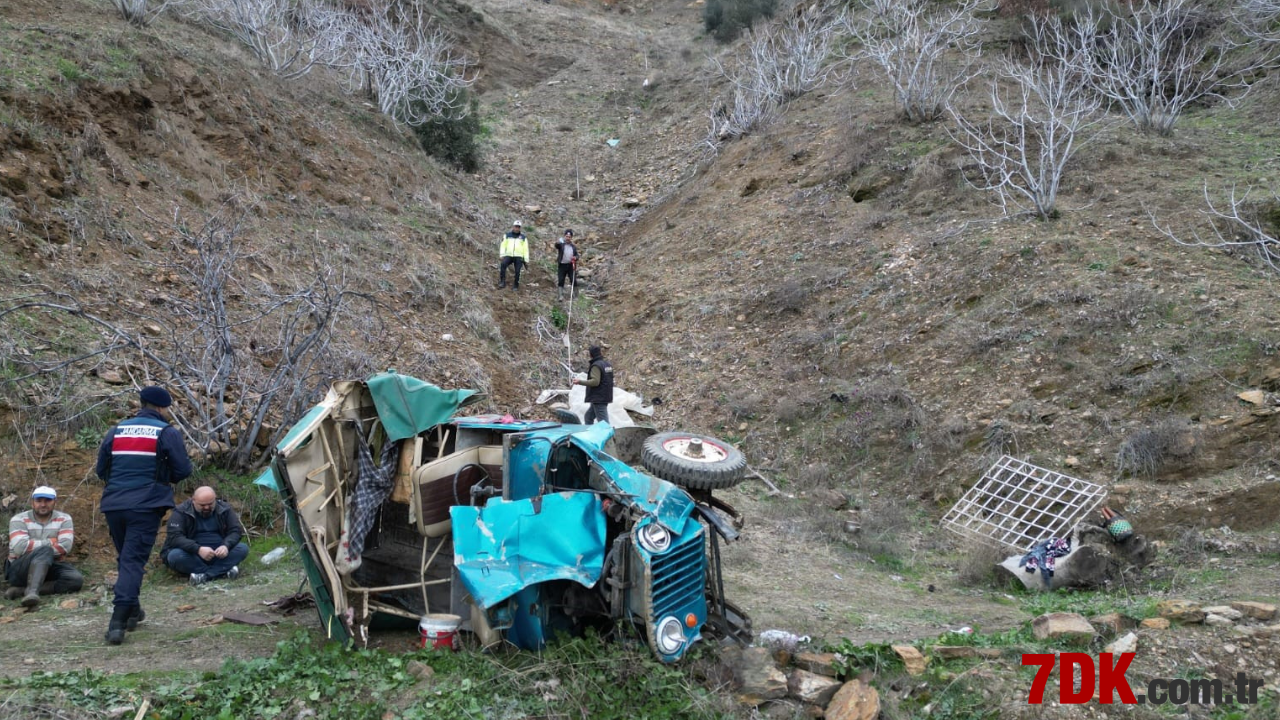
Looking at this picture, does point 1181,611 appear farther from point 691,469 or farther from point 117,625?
point 117,625

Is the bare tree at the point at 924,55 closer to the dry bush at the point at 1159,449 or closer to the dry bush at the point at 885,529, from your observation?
the dry bush at the point at 1159,449

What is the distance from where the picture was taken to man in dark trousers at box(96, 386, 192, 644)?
192 inches

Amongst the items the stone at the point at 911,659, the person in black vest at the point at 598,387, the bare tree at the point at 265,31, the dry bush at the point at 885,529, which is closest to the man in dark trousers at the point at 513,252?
the person in black vest at the point at 598,387

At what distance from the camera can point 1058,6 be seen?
19.5 metres

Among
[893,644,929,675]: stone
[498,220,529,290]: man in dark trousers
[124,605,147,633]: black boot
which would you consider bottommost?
[124,605,147,633]: black boot

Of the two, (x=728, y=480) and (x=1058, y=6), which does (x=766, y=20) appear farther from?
(x=728, y=480)

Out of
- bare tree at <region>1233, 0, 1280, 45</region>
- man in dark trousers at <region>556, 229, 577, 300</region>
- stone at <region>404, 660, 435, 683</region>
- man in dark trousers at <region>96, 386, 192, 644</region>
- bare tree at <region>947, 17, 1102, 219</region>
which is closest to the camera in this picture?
stone at <region>404, 660, 435, 683</region>

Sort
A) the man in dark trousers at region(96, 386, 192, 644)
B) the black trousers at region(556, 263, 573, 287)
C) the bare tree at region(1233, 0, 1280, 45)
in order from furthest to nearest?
the black trousers at region(556, 263, 573, 287)
the bare tree at region(1233, 0, 1280, 45)
the man in dark trousers at region(96, 386, 192, 644)

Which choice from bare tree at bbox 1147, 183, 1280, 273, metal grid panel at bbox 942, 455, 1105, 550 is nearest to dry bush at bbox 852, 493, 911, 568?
metal grid panel at bbox 942, 455, 1105, 550

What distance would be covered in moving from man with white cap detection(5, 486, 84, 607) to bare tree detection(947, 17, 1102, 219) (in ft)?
37.8

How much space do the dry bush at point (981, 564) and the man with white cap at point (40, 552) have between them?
695 centimetres

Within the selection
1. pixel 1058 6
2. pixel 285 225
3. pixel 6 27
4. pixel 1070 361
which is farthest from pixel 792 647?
pixel 1058 6

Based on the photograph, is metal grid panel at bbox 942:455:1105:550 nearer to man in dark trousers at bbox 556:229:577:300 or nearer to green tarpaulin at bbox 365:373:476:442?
green tarpaulin at bbox 365:373:476:442

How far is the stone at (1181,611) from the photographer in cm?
492
